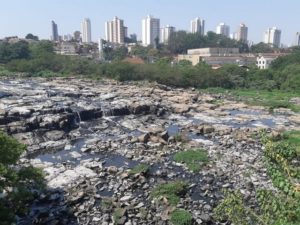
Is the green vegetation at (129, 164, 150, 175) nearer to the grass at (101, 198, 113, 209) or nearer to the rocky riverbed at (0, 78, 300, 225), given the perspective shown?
the rocky riverbed at (0, 78, 300, 225)

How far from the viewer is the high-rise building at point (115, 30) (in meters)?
153

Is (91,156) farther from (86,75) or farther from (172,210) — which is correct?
(86,75)

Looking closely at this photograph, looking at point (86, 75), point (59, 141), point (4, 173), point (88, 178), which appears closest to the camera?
point (4, 173)

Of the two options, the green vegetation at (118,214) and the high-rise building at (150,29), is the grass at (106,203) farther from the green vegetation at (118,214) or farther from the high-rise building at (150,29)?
the high-rise building at (150,29)

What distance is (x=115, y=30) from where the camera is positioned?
155250 millimetres

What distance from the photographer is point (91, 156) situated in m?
20.5

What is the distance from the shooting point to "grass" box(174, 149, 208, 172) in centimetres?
1847

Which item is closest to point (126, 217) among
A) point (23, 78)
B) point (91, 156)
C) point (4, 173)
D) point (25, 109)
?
point (4, 173)

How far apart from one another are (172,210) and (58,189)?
5.16 metres

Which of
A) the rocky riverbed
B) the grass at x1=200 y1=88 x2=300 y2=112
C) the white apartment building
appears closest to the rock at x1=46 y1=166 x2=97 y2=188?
the rocky riverbed

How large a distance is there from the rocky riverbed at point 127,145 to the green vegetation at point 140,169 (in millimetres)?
284

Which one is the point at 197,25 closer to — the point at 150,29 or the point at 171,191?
the point at 150,29

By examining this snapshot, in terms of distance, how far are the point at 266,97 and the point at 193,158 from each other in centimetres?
2741

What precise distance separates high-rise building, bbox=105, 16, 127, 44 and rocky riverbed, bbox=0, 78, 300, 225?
4546 inches
